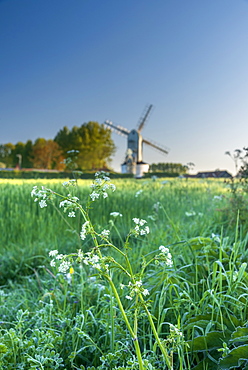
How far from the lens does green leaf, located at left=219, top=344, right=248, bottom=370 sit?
131 cm

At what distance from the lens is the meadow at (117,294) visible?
1.12m

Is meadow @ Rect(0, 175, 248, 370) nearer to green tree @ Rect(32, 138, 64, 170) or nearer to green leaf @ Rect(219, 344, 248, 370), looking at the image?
green leaf @ Rect(219, 344, 248, 370)

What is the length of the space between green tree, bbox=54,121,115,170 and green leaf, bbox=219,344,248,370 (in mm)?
42508

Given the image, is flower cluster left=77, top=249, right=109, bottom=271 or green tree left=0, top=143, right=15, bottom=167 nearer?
flower cluster left=77, top=249, right=109, bottom=271

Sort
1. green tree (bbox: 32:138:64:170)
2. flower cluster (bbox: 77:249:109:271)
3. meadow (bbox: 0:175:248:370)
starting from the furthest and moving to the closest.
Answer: green tree (bbox: 32:138:64:170) → meadow (bbox: 0:175:248:370) → flower cluster (bbox: 77:249:109:271)

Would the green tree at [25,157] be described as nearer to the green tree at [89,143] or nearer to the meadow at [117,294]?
the green tree at [89,143]

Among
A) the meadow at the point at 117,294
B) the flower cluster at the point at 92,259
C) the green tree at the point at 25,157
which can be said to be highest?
the green tree at the point at 25,157

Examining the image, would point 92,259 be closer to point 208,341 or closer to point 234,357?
point 234,357

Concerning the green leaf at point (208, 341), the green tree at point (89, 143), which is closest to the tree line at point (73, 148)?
the green tree at point (89, 143)

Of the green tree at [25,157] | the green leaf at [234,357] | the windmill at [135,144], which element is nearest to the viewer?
the green leaf at [234,357]

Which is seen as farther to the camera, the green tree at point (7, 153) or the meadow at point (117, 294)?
the green tree at point (7, 153)

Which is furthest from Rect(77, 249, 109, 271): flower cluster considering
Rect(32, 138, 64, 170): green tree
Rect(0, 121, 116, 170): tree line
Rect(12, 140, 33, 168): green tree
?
Rect(12, 140, 33, 168): green tree

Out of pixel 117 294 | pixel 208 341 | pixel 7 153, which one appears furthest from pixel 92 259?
pixel 7 153

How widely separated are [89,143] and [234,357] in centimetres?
4510
